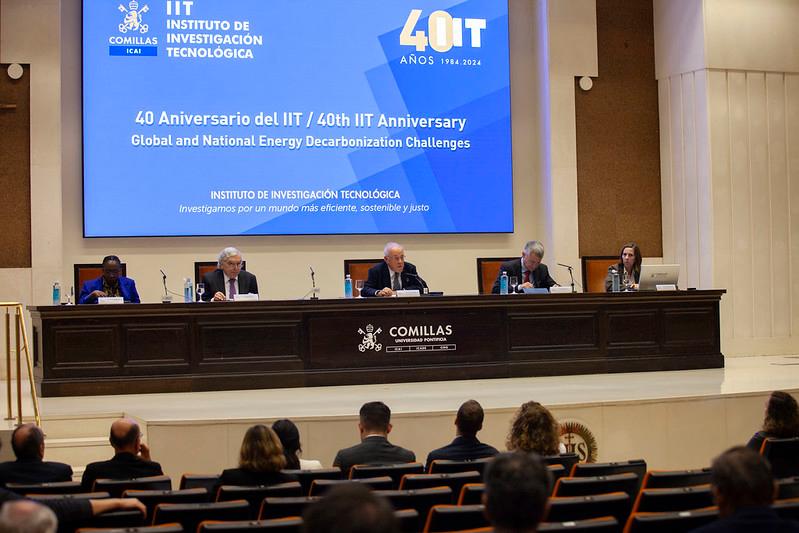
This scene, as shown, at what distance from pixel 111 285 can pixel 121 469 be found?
4227mm

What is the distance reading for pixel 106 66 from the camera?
9656mm

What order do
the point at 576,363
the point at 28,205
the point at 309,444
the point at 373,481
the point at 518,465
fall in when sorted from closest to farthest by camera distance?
the point at 518,465 < the point at 373,481 < the point at 309,444 < the point at 576,363 < the point at 28,205

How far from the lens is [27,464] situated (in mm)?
3973

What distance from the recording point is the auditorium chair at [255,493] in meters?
3.43

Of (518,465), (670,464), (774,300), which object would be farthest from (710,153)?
(518,465)

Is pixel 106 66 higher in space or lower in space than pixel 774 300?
higher

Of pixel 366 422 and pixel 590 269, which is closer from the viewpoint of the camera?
pixel 366 422

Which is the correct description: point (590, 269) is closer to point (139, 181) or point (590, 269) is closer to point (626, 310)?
point (626, 310)

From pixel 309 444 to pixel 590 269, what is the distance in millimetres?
4723

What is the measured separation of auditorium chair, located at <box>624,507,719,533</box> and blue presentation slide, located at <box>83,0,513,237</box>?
768 centimetres

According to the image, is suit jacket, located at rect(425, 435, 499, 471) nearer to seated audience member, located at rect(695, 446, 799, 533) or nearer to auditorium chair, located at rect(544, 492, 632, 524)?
auditorium chair, located at rect(544, 492, 632, 524)

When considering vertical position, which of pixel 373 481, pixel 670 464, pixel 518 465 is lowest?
pixel 670 464

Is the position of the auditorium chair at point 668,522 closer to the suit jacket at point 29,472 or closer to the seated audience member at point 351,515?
the seated audience member at point 351,515

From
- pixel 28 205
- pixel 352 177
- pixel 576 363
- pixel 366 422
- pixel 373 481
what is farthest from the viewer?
pixel 352 177
